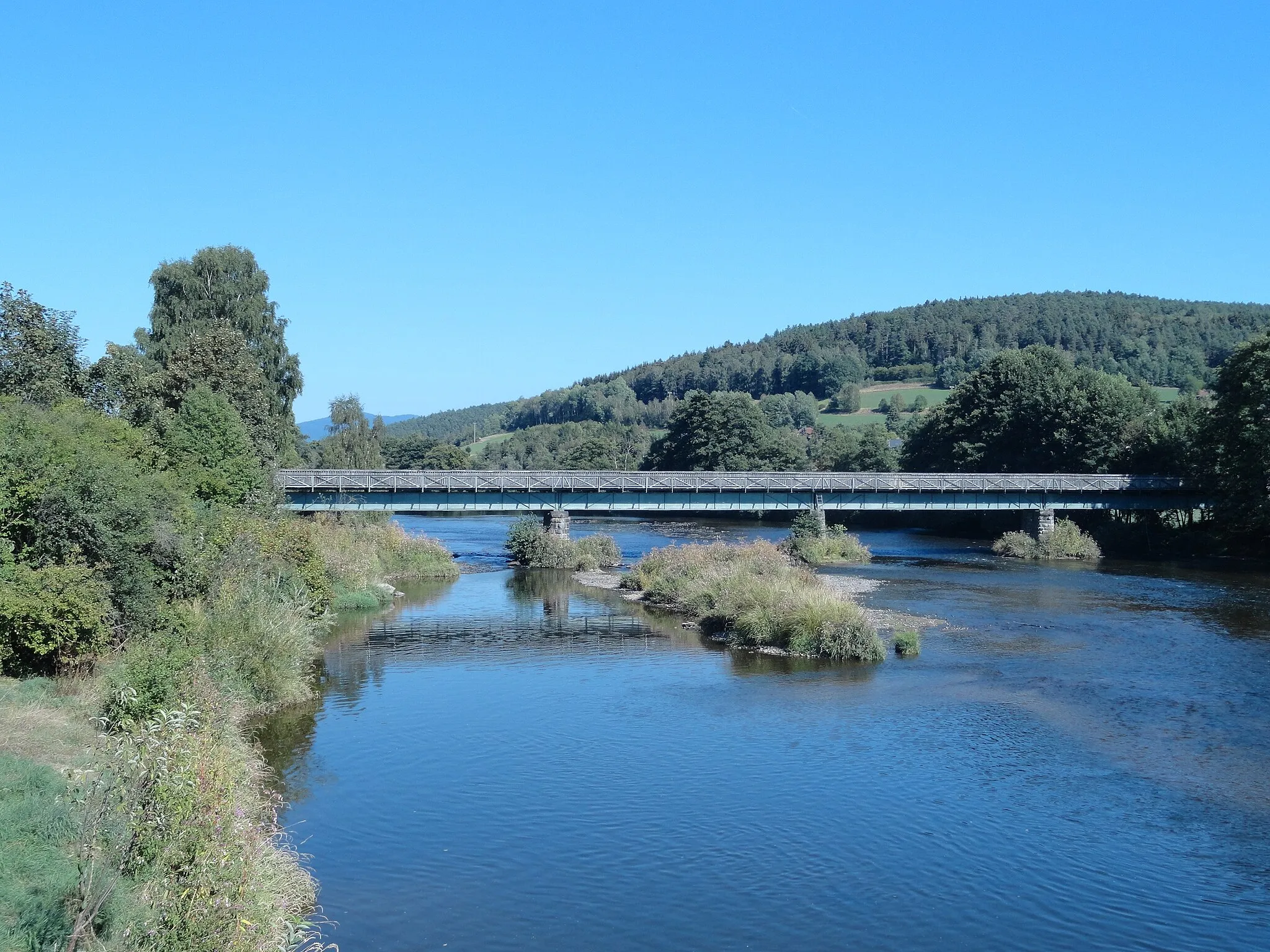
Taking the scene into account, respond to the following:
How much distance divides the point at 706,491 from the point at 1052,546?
2060cm

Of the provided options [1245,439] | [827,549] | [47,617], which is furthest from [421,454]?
[47,617]

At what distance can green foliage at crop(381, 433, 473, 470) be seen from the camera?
12399 centimetres

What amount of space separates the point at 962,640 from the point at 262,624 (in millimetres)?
21209

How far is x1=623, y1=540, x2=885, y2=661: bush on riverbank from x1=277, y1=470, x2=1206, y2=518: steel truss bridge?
39.7ft

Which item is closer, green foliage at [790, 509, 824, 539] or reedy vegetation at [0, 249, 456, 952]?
reedy vegetation at [0, 249, 456, 952]

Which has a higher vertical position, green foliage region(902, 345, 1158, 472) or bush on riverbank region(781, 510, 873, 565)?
green foliage region(902, 345, 1158, 472)

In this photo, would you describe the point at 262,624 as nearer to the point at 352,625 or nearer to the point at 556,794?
the point at 556,794

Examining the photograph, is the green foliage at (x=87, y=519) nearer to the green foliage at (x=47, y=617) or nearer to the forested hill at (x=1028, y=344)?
the green foliage at (x=47, y=617)

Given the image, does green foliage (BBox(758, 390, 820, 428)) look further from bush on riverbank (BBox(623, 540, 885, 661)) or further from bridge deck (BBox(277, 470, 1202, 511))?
bush on riverbank (BBox(623, 540, 885, 661))

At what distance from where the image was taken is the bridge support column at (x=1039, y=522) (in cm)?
6700

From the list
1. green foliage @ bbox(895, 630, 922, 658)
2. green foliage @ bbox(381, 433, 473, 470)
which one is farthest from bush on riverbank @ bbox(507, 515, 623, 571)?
green foliage @ bbox(381, 433, 473, 470)

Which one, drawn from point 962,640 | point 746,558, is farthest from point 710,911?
point 746,558

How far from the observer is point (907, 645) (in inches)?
1275

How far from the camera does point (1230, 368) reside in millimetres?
63531
